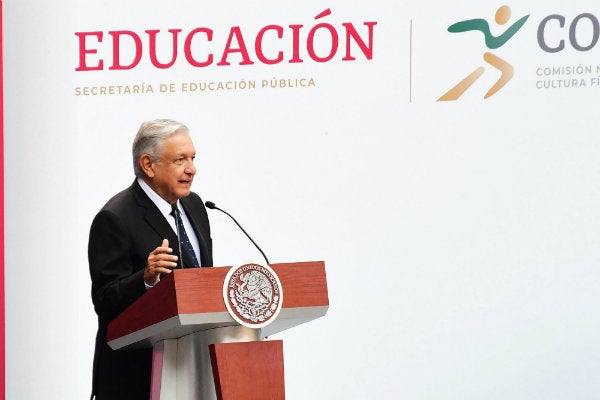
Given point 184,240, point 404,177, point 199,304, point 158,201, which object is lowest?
point 199,304

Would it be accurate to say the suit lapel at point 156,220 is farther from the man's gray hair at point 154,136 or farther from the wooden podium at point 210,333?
Result: the wooden podium at point 210,333

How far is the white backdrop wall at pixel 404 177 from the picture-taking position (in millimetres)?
4320

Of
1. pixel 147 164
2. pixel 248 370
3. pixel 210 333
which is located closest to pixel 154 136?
pixel 147 164

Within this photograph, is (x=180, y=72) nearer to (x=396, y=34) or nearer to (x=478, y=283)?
(x=396, y=34)

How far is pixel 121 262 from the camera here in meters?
2.96

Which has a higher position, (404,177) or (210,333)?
(404,177)

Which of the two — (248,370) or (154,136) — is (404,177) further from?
(248,370)

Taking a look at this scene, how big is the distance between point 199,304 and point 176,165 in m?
0.67

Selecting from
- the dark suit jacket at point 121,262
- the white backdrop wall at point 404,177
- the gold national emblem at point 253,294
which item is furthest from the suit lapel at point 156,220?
the white backdrop wall at point 404,177

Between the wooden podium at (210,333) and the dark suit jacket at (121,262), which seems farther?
the dark suit jacket at (121,262)

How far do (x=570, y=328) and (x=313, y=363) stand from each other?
1.00m

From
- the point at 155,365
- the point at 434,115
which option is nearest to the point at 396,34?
the point at 434,115

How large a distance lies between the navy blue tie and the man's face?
73mm

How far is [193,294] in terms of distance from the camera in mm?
2449
